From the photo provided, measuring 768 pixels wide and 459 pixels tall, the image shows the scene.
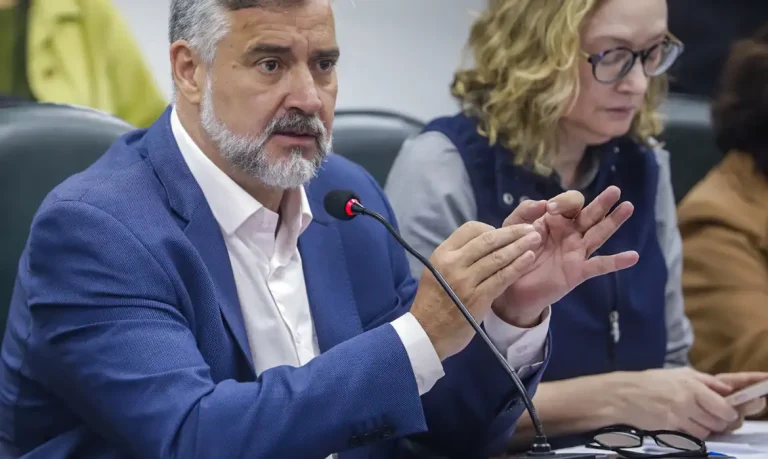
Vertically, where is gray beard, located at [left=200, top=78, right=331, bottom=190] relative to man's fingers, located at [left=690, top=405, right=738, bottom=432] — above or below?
above

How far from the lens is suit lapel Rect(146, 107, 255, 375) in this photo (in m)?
1.40

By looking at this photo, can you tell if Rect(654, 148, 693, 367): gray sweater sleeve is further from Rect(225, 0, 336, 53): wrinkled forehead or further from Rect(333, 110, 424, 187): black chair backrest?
Rect(225, 0, 336, 53): wrinkled forehead

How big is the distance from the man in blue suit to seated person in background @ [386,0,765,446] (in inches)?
11.1

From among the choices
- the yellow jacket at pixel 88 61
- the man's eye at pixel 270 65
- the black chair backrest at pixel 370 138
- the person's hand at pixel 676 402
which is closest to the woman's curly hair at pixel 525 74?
the black chair backrest at pixel 370 138

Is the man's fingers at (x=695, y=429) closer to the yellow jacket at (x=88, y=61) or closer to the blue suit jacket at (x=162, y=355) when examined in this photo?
the blue suit jacket at (x=162, y=355)

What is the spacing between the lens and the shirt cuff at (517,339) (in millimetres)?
1469

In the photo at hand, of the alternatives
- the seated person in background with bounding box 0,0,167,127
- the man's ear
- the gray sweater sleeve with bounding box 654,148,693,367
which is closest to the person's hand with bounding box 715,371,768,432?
the gray sweater sleeve with bounding box 654,148,693,367

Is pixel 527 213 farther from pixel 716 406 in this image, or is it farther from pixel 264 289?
pixel 716 406

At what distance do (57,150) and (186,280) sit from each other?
1.33 feet

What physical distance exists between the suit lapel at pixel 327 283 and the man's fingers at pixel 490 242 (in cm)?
27

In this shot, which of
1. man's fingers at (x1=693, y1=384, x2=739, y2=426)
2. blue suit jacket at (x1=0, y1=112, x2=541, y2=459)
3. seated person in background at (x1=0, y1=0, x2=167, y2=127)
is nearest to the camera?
blue suit jacket at (x1=0, y1=112, x2=541, y2=459)

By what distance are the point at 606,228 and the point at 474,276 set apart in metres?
0.22

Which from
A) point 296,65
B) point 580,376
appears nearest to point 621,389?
point 580,376

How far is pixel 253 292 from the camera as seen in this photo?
1.47m
